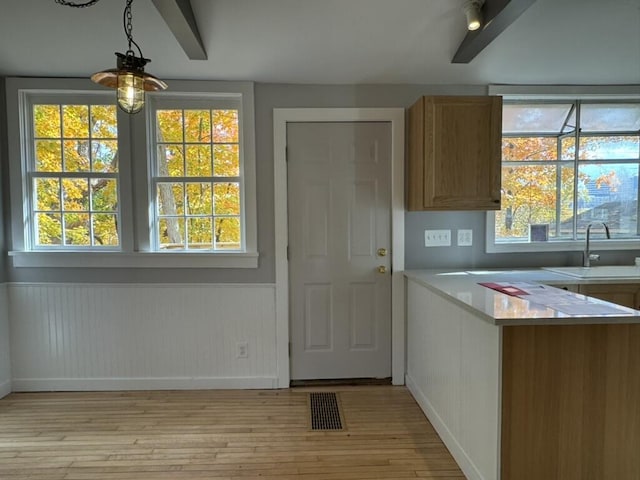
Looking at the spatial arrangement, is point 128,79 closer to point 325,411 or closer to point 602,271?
point 325,411

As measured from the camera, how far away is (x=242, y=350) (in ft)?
8.98

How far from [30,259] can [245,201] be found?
5.52 ft

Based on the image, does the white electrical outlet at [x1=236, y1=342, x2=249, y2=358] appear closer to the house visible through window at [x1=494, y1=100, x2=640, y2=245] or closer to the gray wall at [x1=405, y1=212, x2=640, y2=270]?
the gray wall at [x1=405, y1=212, x2=640, y2=270]

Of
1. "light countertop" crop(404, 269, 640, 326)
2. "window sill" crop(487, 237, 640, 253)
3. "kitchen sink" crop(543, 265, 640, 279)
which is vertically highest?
"window sill" crop(487, 237, 640, 253)

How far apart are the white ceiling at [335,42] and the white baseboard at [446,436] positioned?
7.65 ft

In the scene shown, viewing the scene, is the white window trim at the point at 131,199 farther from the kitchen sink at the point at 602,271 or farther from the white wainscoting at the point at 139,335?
the kitchen sink at the point at 602,271

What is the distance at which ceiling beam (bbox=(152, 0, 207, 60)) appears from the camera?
5.95ft

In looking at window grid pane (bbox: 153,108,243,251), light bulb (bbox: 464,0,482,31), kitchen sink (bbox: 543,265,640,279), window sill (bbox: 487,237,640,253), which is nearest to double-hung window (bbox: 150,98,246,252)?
window grid pane (bbox: 153,108,243,251)

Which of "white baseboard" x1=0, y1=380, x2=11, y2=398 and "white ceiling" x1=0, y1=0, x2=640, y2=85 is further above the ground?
"white ceiling" x1=0, y1=0, x2=640, y2=85

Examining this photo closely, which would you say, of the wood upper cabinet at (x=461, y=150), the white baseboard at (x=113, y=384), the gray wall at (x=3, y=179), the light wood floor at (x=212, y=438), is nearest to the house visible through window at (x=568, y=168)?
the wood upper cabinet at (x=461, y=150)

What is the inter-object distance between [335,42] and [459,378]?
7.12 ft

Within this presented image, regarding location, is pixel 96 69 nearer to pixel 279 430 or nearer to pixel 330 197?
pixel 330 197

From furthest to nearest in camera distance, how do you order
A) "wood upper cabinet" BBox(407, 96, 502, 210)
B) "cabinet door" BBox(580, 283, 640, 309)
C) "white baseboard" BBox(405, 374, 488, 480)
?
"wood upper cabinet" BBox(407, 96, 502, 210)
"cabinet door" BBox(580, 283, 640, 309)
"white baseboard" BBox(405, 374, 488, 480)

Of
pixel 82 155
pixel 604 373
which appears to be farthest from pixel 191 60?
pixel 604 373
